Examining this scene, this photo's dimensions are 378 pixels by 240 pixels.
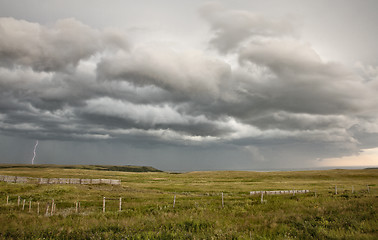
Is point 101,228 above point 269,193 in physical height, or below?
above

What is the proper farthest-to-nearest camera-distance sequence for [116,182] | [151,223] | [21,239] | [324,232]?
[116,182], [151,223], [324,232], [21,239]

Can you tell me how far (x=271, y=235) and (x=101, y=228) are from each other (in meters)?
10.9

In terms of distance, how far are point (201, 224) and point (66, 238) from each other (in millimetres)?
8764

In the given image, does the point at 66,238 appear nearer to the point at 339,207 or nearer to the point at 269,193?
the point at 339,207

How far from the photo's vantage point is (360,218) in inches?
669

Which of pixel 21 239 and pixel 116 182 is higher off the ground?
pixel 21 239

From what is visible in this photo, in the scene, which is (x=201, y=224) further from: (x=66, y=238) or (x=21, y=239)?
(x=21, y=239)

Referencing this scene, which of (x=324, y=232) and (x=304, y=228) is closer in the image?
(x=324, y=232)

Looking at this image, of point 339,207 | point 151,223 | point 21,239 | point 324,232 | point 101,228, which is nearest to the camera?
point 21,239

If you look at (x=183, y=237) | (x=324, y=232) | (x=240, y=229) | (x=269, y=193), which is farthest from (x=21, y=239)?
(x=269, y=193)

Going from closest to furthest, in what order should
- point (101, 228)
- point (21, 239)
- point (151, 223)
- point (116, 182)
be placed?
point (21, 239) → point (101, 228) → point (151, 223) → point (116, 182)

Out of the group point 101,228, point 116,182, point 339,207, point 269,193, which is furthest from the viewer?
point 116,182

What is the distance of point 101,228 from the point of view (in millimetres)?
15367

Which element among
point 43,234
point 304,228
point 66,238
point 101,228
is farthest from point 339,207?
point 43,234
